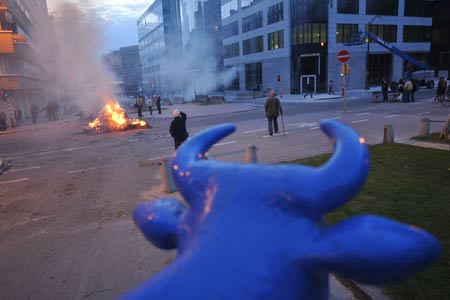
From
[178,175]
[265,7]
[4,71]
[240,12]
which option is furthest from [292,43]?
[178,175]

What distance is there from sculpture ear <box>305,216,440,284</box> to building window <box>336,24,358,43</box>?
4392 centimetres

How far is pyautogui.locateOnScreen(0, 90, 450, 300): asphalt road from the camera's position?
4.39m

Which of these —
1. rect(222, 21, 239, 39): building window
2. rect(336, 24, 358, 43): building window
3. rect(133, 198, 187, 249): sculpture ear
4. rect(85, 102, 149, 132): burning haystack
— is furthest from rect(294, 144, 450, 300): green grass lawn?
rect(222, 21, 239, 39): building window

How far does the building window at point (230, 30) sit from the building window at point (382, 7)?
2043 cm

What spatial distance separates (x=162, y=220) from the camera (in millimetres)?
1515

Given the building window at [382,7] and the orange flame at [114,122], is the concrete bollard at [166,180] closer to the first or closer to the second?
the orange flame at [114,122]

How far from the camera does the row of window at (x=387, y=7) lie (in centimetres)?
4075

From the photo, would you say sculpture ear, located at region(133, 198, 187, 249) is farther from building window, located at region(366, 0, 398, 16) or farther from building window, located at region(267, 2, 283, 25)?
building window, located at region(366, 0, 398, 16)

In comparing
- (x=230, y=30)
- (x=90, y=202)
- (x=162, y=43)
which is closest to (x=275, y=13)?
(x=230, y=30)

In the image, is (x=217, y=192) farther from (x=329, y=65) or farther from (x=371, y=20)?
(x=371, y=20)

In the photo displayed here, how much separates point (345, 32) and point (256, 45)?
1305 centimetres

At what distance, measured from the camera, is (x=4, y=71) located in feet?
95.2

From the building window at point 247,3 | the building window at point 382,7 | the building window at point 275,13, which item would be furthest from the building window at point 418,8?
the building window at point 247,3

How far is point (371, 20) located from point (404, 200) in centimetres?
4226
